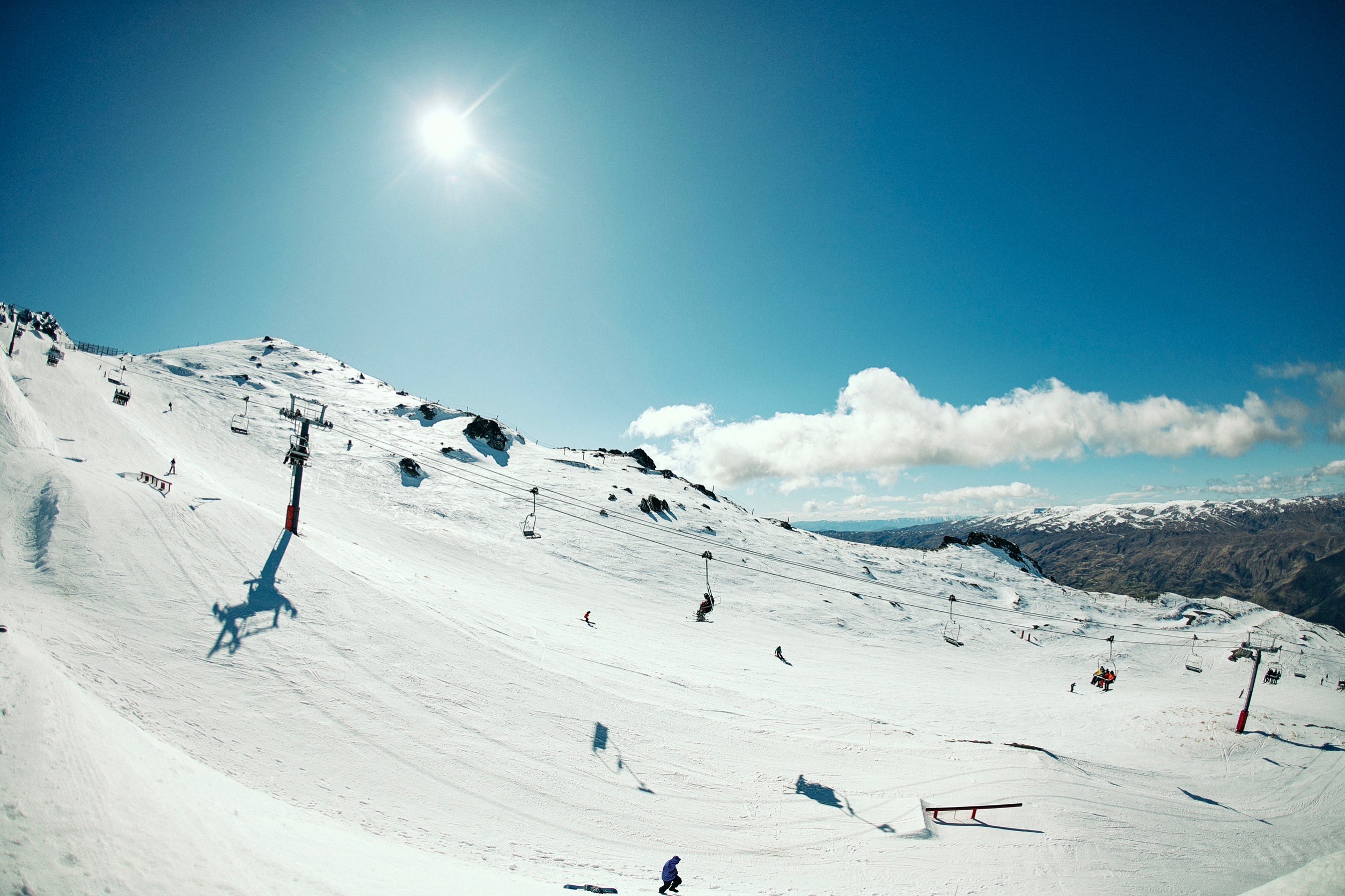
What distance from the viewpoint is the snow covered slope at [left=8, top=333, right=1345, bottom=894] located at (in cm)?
1081

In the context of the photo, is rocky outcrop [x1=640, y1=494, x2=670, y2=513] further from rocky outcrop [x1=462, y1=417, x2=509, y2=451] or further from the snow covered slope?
rocky outcrop [x1=462, y1=417, x2=509, y2=451]

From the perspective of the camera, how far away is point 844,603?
170 ft

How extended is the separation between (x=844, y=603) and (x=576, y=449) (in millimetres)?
65045

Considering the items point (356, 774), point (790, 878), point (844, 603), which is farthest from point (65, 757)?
point (844, 603)

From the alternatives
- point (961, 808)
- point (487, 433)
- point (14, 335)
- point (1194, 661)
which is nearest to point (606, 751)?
point (961, 808)

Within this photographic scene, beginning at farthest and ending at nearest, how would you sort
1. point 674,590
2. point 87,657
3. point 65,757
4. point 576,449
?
point 576,449 → point 674,590 → point 87,657 → point 65,757

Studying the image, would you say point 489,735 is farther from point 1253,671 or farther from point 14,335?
point 14,335

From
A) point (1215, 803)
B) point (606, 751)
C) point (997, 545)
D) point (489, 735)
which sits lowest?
point (606, 751)

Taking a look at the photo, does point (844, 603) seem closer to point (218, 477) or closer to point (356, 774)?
point (356, 774)

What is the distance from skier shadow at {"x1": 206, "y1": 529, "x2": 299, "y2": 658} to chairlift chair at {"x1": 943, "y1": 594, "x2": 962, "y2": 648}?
186 feet

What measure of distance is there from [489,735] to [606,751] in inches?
170

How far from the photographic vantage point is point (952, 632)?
171 feet

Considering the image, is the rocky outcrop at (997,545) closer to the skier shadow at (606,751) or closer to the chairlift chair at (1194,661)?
the chairlift chair at (1194,661)

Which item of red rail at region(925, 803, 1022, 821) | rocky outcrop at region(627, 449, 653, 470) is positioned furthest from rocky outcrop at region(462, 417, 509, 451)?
red rail at region(925, 803, 1022, 821)
